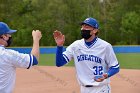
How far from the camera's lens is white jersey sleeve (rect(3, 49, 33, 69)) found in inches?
177

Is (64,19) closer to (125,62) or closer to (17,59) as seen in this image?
(125,62)

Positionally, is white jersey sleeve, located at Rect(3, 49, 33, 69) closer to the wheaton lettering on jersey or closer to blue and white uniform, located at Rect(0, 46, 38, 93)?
blue and white uniform, located at Rect(0, 46, 38, 93)

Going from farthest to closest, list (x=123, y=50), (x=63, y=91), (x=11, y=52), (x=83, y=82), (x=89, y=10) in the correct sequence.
Result: 1. (x=89, y=10)
2. (x=123, y=50)
3. (x=63, y=91)
4. (x=83, y=82)
5. (x=11, y=52)

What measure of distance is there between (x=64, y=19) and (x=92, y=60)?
4673cm

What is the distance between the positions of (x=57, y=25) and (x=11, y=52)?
46103 millimetres

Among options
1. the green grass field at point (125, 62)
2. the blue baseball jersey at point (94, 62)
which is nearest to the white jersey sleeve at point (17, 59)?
the blue baseball jersey at point (94, 62)

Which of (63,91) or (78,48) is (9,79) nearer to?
(78,48)

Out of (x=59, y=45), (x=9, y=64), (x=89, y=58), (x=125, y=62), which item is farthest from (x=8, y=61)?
(x=125, y=62)

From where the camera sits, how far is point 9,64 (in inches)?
178

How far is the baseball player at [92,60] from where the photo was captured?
230 inches

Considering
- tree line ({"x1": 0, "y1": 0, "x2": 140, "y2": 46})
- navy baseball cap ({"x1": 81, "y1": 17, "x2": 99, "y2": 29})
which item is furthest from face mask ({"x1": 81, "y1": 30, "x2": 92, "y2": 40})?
tree line ({"x1": 0, "y1": 0, "x2": 140, "y2": 46})

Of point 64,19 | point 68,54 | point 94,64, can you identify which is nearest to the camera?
point 94,64

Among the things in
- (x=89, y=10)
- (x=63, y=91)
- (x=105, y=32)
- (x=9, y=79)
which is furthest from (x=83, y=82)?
(x=89, y=10)

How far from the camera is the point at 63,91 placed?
1229cm
